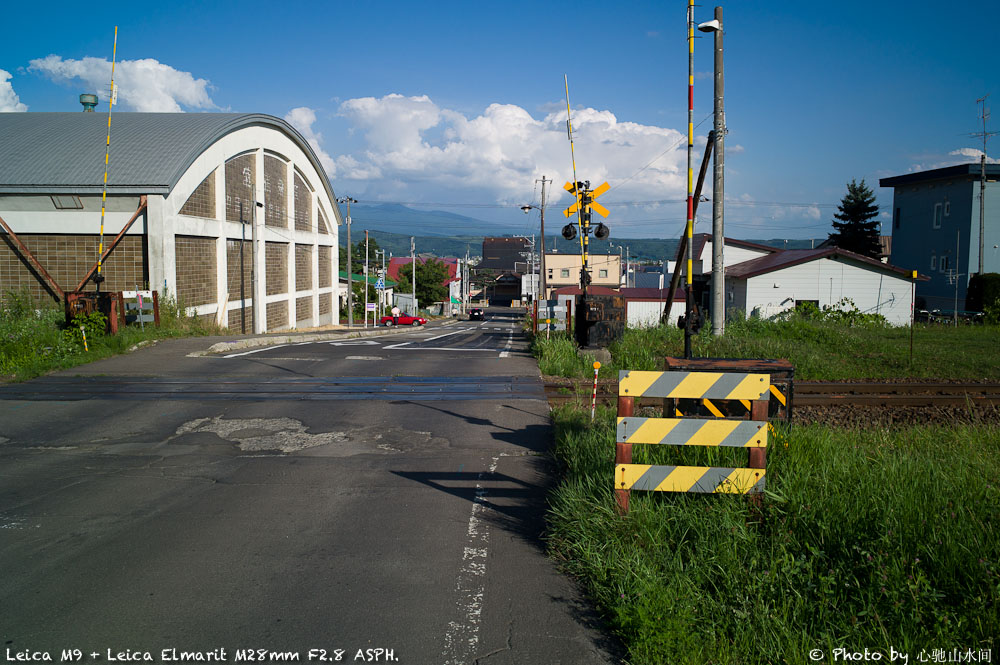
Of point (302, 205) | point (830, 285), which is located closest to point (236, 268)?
point (302, 205)

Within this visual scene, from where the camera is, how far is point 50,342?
47.7ft

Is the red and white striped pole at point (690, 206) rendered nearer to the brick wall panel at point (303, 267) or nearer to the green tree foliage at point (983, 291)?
the green tree foliage at point (983, 291)

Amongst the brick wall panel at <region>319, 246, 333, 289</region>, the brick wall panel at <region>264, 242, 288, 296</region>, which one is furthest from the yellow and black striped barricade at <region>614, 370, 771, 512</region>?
the brick wall panel at <region>319, 246, 333, 289</region>

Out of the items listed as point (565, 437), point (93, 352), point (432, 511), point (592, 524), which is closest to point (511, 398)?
point (565, 437)

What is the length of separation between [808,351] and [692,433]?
1202 cm

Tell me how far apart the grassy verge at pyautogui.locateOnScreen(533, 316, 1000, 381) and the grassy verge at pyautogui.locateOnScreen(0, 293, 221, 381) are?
974 cm

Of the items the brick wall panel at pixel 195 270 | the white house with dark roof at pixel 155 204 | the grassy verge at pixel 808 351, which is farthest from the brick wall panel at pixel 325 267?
the grassy verge at pixel 808 351

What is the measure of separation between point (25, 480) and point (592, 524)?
5.75 meters

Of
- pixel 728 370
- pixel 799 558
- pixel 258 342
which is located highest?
pixel 728 370

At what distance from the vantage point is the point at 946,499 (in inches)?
186

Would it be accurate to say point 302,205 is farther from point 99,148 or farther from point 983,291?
point 983,291

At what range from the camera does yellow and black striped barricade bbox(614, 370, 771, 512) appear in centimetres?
509

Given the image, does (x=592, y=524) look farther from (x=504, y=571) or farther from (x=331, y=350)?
(x=331, y=350)

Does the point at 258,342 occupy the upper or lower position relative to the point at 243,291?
lower
